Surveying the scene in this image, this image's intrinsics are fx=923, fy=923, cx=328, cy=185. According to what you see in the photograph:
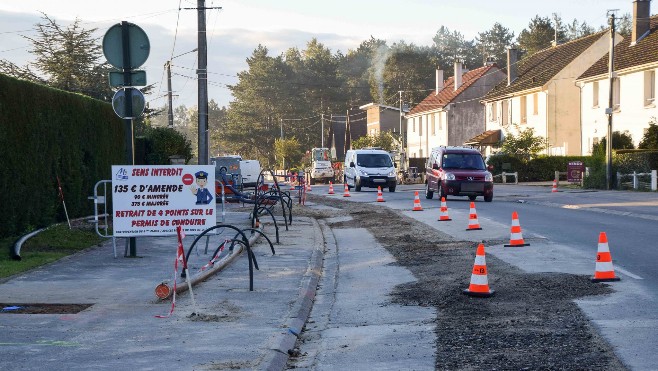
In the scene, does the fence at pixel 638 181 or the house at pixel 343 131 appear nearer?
the fence at pixel 638 181

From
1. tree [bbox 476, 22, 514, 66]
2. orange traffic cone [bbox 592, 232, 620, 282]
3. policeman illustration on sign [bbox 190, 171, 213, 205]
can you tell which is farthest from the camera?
tree [bbox 476, 22, 514, 66]

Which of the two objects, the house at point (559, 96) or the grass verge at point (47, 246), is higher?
the house at point (559, 96)

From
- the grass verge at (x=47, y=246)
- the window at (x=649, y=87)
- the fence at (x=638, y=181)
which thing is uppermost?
the window at (x=649, y=87)

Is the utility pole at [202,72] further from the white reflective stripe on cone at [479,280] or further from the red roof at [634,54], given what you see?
the red roof at [634,54]

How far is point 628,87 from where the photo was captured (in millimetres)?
49562

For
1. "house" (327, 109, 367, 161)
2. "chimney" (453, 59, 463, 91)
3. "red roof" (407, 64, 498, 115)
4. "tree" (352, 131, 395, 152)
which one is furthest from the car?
"house" (327, 109, 367, 161)

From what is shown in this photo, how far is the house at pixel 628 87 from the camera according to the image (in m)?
47.8

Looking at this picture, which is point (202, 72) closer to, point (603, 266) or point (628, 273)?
point (628, 273)

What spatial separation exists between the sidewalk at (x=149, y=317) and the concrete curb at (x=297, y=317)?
0.02 m

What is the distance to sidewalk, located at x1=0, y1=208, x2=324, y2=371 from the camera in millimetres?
7617

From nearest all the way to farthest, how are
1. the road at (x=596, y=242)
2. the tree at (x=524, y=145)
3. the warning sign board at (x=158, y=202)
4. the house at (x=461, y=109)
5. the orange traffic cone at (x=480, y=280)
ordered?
the road at (x=596, y=242), the orange traffic cone at (x=480, y=280), the warning sign board at (x=158, y=202), the tree at (x=524, y=145), the house at (x=461, y=109)

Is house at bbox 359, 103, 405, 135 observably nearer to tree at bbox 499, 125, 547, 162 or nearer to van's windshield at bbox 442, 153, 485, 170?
tree at bbox 499, 125, 547, 162

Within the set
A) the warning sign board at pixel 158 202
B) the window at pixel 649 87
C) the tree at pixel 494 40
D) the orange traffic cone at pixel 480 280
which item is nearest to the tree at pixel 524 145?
the window at pixel 649 87

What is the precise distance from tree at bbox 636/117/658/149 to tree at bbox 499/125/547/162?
1284cm
